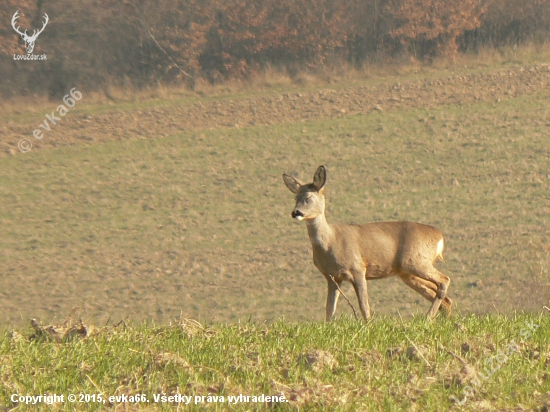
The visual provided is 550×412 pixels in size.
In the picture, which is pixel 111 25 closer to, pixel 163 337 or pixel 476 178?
pixel 476 178

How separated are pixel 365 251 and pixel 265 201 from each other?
757 inches

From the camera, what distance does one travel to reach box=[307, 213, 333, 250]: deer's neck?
40.1 ft

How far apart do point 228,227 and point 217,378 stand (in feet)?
73.7

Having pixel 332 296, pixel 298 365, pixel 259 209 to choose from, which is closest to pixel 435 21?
pixel 259 209

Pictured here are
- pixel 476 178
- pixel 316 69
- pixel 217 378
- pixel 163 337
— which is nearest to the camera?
pixel 217 378

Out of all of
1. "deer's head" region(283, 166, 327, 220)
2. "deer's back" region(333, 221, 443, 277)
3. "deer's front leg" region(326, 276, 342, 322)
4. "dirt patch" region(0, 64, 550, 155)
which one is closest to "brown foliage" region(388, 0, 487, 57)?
"dirt patch" region(0, 64, 550, 155)

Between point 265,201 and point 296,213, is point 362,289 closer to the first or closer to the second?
point 296,213

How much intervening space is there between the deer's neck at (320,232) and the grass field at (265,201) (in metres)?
2.32

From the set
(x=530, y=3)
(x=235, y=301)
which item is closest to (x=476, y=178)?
(x=235, y=301)

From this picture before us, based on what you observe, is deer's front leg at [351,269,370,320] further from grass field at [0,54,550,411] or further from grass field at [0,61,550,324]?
grass field at [0,61,550,324]

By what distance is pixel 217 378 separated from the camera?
25.0 feet

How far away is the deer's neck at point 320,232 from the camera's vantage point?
481 inches

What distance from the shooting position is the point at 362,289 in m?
12.1

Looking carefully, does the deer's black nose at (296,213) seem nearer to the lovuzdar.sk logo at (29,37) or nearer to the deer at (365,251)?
the deer at (365,251)
